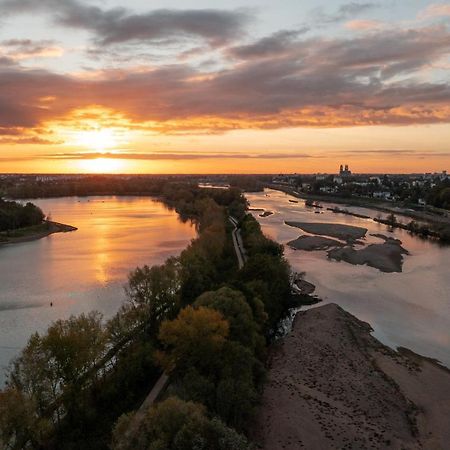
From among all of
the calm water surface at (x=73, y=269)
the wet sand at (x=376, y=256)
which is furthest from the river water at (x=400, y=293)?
the calm water surface at (x=73, y=269)

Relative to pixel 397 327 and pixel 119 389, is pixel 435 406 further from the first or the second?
pixel 119 389

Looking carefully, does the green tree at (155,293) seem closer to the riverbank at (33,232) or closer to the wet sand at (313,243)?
the wet sand at (313,243)

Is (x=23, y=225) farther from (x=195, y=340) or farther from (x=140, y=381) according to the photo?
(x=195, y=340)

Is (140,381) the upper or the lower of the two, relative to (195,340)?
lower

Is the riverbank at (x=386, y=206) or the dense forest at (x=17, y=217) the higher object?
the dense forest at (x=17, y=217)

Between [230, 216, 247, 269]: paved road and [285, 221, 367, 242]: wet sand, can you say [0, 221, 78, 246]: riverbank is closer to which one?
[230, 216, 247, 269]: paved road

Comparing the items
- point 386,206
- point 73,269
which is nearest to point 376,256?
point 73,269
